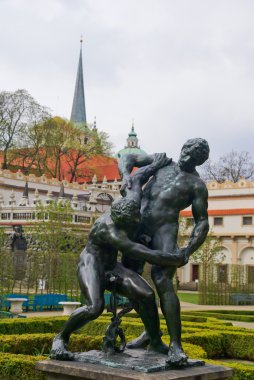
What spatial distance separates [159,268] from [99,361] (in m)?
1.12

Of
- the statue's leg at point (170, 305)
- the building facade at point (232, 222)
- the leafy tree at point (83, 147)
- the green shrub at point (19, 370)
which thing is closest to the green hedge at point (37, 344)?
the green shrub at point (19, 370)

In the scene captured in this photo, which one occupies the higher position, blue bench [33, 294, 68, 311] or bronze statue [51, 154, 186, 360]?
bronze statue [51, 154, 186, 360]

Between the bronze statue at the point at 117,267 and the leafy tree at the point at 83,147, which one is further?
the leafy tree at the point at 83,147

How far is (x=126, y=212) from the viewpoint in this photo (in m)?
6.20

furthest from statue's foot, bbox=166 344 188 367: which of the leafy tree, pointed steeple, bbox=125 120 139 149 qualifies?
pointed steeple, bbox=125 120 139 149

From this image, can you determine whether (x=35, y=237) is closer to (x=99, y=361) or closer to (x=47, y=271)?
(x=47, y=271)

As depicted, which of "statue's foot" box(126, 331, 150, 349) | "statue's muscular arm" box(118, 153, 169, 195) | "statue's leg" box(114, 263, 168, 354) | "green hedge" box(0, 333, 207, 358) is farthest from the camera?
"green hedge" box(0, 333, 207, 358)

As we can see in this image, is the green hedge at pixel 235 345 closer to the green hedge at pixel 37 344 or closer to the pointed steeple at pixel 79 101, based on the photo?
the green hedge at pixel 37 344

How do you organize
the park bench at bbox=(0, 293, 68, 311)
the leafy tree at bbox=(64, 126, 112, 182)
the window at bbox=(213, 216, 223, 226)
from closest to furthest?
the park bench at bbox=(0, 293, 68, 311) < the window at bbox=(213, 216, 223, 226) < the leafy tree at bbox=(64, 126, 112, 182)

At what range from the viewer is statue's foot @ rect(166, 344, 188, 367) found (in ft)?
19.5

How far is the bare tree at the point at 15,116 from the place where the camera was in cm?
5725

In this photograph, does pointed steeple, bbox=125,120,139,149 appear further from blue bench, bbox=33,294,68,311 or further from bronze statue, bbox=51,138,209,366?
bronze statue, bbox=51,138,209,366

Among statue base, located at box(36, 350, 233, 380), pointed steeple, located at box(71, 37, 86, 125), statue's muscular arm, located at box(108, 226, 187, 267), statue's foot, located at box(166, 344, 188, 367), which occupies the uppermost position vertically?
pointed steeple, located at box(71, 37, 86, 125)

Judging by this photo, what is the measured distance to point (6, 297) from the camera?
2072 centimetres
